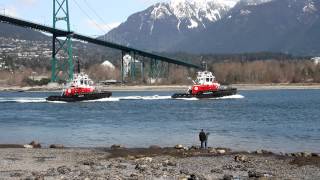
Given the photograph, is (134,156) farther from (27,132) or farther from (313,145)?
(27,132)

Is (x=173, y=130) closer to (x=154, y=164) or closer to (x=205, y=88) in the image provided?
(x=154, y=164)

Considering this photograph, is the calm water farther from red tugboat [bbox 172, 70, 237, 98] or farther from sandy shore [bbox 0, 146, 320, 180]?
red tugboat [bbox 172, 70, 237, 98]

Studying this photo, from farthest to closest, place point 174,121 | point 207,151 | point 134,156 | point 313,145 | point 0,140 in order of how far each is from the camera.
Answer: point 174,121, point 0,140, point 313,145, point 207,151, point 134,156

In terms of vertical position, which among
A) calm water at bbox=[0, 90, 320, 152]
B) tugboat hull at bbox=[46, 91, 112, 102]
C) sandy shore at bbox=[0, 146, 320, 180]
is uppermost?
tugboat hull at bbox=[46, 91, 112, 102]

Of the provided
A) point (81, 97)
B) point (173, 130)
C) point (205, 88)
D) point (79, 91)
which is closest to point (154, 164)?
point (173, 130)

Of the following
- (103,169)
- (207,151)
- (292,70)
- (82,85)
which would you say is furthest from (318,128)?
(292,70)

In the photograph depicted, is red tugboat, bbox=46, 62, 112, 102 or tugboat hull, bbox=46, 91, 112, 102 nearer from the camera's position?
red tugboat, bbox=46, 62, 112, 102

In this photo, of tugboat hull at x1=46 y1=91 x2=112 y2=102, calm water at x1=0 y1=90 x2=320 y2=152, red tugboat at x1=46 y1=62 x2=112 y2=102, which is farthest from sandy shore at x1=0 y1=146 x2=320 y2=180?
tugboat hull at x1=46 y1=91 x2=112 y2=102

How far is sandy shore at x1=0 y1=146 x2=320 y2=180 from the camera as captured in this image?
18422 millimetres

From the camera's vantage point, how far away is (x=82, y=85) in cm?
7181

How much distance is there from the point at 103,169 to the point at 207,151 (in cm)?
616

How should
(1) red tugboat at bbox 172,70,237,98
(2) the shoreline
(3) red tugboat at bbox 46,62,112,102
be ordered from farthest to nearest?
1. (2) the shoreline
2. (1) red tugboat at bbox 172,70,237,98
3. (3) red tugboat at bbox 46,62,112,102

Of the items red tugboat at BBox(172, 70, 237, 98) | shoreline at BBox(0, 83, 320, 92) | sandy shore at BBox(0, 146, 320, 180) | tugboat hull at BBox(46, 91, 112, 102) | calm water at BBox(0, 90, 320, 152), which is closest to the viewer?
sandy shore at BBox(0, 146, 320, 180)

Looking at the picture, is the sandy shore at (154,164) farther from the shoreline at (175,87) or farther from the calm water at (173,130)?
the shoreline at (175,87)
